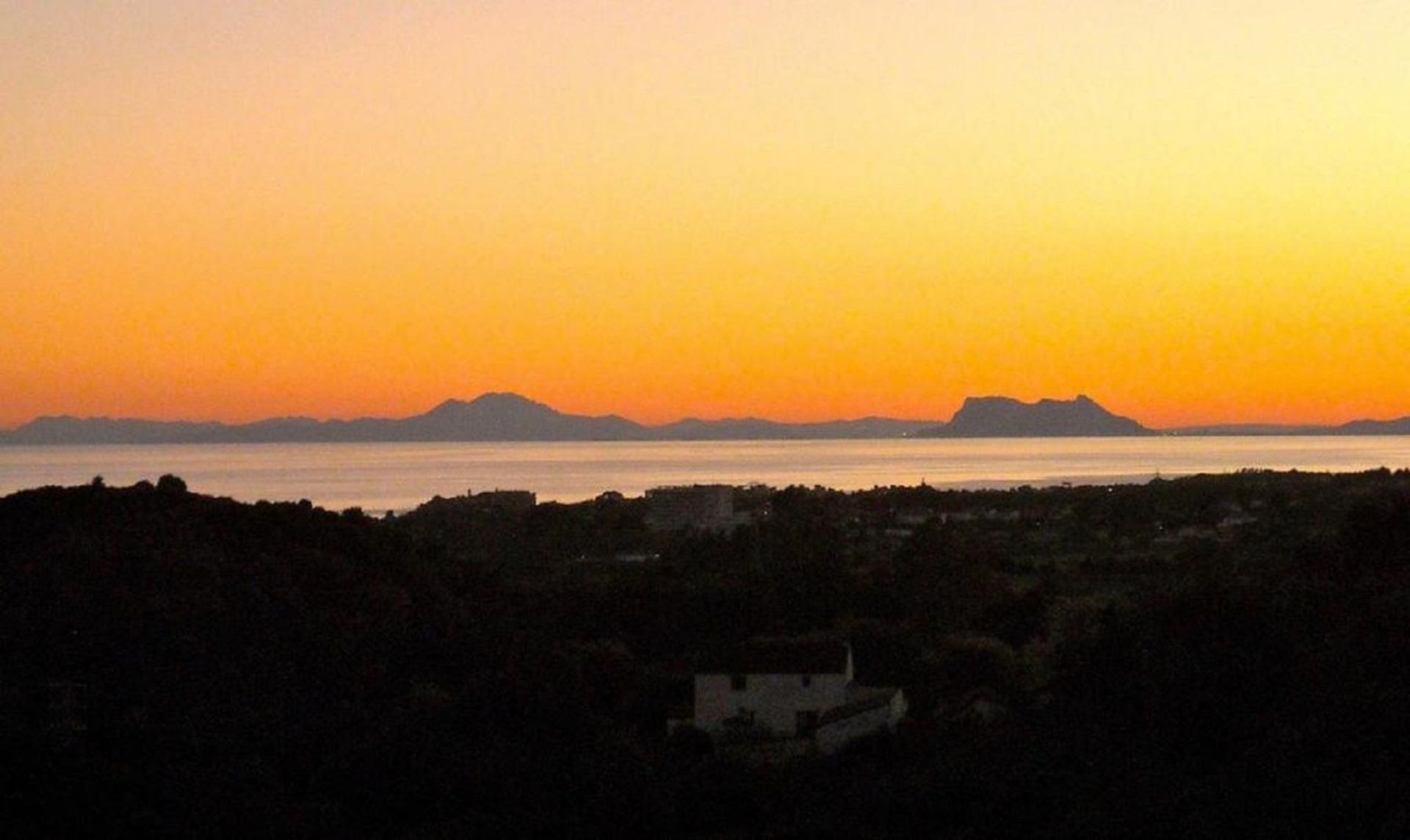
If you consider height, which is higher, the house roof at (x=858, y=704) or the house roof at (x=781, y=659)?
the house roof at (x=781, y=659)

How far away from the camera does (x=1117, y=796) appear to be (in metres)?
15.8

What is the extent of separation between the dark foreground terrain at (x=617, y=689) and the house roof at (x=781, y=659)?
125 cm

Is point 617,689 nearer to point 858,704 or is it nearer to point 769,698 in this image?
point 769,698

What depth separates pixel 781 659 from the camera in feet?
78.0

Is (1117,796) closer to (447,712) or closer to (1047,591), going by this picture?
(447,712)

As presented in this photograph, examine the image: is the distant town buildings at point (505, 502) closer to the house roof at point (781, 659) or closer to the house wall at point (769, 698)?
the house roof at point (781, 659)

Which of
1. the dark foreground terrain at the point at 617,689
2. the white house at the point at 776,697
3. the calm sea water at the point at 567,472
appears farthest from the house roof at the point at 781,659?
the calm sea water at the point at 567,472

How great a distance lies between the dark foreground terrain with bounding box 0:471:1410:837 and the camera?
1667 cm

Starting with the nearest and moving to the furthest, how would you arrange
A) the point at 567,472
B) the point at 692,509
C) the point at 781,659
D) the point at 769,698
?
the point at 769,698 → the point at 781,659 → the point at 692,509 → the point at 567,472

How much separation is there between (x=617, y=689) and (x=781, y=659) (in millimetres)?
3164

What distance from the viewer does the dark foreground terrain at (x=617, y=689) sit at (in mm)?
16672

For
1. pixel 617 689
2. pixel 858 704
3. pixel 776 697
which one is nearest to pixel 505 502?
pixel 617 689

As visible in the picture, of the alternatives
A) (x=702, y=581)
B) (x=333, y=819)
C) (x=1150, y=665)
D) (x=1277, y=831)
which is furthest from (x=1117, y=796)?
(x=702, y=581)

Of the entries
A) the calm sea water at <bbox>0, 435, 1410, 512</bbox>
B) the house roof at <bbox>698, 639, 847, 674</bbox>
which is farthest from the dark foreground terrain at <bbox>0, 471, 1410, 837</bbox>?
the calm sea water at <bbox>0, 435, 1410, 512</bbox>
